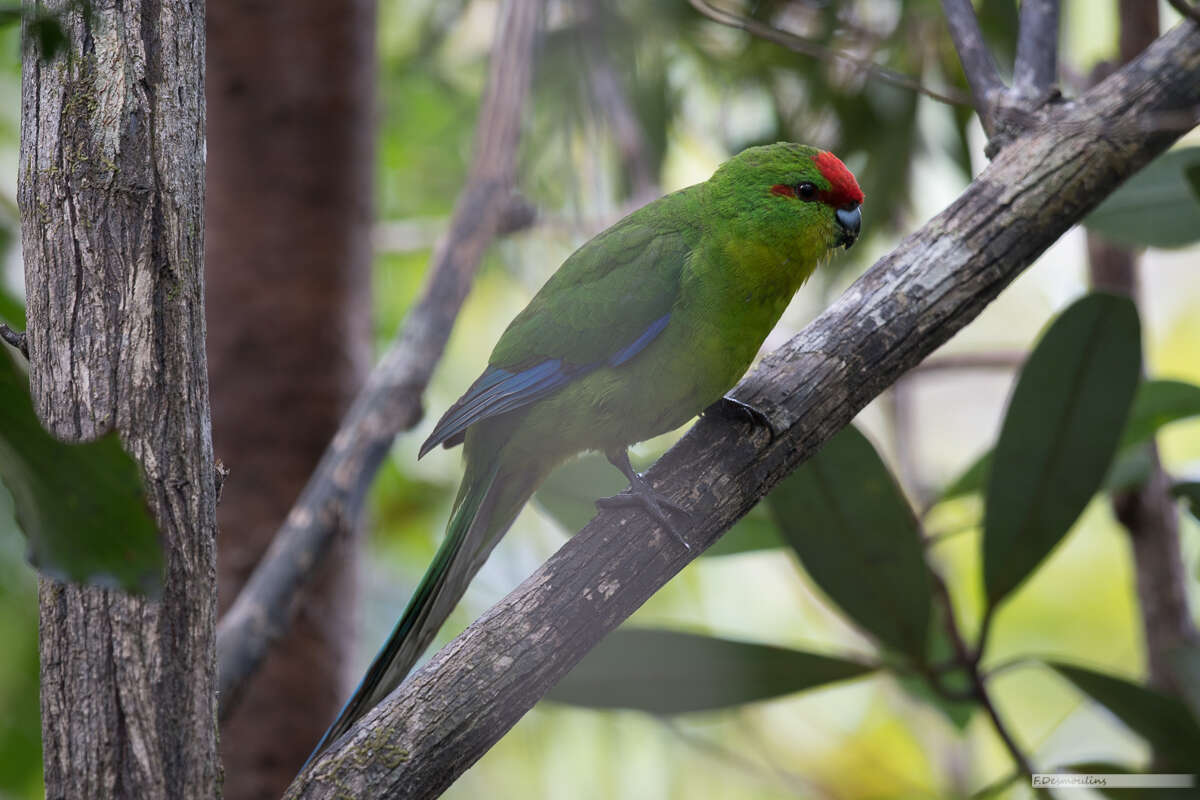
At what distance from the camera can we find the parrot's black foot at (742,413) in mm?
1751

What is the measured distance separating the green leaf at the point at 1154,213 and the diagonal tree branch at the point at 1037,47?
42cm

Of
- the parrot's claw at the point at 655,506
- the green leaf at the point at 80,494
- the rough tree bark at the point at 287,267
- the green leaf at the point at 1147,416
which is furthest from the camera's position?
the rough tree bark at the point at 287,267

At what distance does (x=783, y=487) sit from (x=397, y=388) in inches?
34.9

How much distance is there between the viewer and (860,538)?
2.09 meters

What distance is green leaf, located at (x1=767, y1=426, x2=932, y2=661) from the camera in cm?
206

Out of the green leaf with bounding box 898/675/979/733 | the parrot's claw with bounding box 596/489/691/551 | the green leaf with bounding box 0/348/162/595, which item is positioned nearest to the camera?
the green leaf with bounding box 0/348/162/595

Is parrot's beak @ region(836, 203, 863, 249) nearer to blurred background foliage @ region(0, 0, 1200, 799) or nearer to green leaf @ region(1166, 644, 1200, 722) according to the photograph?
blurred background foliage @ region(0, 0, 1200, 799)

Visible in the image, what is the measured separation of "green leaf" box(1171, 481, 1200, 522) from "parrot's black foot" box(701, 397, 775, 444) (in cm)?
93

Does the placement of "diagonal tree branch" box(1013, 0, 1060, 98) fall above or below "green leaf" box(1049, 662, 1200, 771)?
above

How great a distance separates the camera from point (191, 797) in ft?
3.88

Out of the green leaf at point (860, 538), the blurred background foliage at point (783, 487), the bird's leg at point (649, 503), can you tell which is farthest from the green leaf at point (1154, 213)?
the bird's leg at point (649, 503)

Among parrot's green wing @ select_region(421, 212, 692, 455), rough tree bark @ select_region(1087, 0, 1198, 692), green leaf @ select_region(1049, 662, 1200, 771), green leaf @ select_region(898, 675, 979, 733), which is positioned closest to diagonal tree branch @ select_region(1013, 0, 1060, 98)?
rough tree bark @ select_region(1087, 0, 1198, 692)

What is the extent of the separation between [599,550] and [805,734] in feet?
8.54

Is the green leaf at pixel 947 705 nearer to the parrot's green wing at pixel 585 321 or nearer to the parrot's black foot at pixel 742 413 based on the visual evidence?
the parrot's black foot at pixel 742 413
